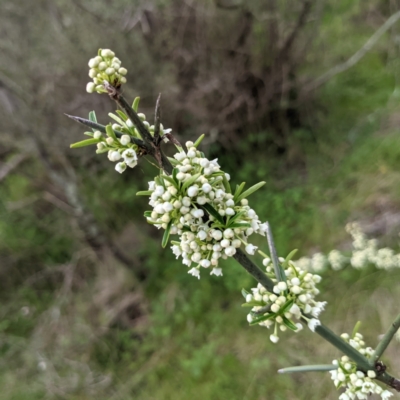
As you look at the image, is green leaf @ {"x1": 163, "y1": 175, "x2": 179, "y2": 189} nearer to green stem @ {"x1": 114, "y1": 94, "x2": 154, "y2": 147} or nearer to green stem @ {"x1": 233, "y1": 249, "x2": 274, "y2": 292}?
green stem @ {"x1": 114, "y1": 94, "x2": 154, "y2": 147}

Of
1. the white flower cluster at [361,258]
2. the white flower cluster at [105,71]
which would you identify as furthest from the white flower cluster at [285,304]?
the white flower cluster at [361,258]

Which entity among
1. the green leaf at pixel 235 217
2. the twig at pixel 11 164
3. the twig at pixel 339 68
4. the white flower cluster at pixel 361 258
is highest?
the twig at pixel 339 68

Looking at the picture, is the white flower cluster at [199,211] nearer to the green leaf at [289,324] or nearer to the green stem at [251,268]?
the green stem at [251,268]

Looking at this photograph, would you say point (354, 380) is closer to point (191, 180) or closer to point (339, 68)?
point (191, 180)

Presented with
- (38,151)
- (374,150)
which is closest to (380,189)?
(374,150)

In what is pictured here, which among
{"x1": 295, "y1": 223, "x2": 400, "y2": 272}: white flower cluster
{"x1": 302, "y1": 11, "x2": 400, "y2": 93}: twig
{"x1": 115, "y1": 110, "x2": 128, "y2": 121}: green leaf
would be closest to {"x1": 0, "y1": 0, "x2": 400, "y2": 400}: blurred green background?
{"x1": 302, "y1": 11, "x2": 400, "y2": 93}: twig
